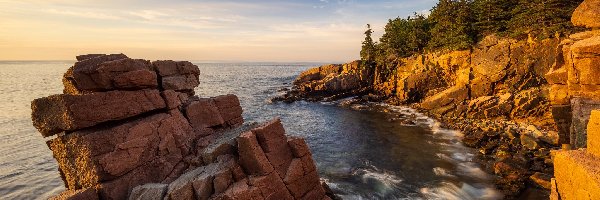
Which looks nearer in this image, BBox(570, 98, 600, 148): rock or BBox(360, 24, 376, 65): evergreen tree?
BBox(570, 98, 600, 148): rock

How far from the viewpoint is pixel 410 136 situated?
139 feet

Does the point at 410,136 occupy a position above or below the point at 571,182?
below

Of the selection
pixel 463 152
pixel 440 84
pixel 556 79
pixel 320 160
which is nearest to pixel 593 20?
pixel 556 79

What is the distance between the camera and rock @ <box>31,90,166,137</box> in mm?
16031

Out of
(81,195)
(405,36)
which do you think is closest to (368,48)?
(405,36)

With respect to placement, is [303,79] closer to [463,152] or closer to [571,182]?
[463,152]

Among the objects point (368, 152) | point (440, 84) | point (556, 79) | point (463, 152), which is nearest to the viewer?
point (556, 79)

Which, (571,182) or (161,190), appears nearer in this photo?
(571,182)

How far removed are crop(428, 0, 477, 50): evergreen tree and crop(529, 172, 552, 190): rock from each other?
3507cm

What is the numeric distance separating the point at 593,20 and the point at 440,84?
123 feet

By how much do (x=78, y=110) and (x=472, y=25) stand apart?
2432 inches


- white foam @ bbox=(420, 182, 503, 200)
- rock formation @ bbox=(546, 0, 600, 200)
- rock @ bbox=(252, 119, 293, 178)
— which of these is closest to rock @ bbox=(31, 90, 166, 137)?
rock @ bbox=(252, 119, 293, 178)

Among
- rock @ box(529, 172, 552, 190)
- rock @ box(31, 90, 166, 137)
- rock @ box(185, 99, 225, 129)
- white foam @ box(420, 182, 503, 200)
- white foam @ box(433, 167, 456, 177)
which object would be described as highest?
rock @ box(31, 90, 166, 137)

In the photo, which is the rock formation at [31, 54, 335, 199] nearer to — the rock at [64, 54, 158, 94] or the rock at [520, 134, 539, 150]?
the rock at [64, 54, 158, 94]
